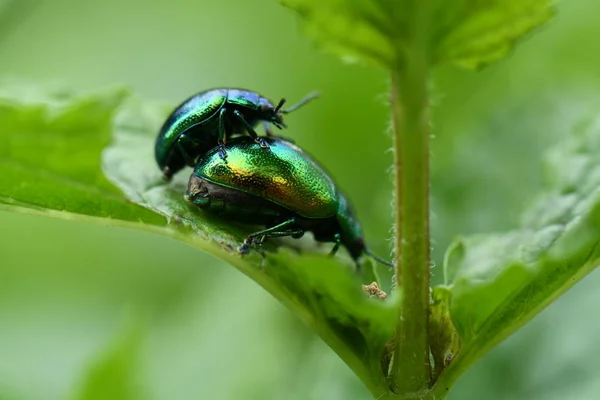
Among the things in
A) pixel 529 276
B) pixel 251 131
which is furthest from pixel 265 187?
pixel 529 276

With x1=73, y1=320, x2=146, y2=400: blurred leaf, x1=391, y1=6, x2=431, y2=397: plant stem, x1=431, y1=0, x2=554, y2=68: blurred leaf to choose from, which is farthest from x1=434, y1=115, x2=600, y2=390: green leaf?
x1=73, y1=320, x2=146, y2=400: blurred leaf

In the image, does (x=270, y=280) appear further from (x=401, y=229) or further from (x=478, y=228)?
(x=478, y=228)

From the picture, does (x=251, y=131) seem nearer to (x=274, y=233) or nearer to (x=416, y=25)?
(x=274, y=233)

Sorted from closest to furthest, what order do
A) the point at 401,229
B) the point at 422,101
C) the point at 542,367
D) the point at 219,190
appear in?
the point at 422,101, the point at 401,229, the point at 219,190, the point at 542,367

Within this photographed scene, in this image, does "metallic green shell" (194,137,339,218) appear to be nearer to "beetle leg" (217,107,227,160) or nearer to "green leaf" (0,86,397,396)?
"beetle leg" (217,107,227,160)

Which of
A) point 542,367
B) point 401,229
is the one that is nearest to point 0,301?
point 542,367

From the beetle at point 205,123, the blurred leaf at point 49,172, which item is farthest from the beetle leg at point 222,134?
the blurred leaf at point 49,172
